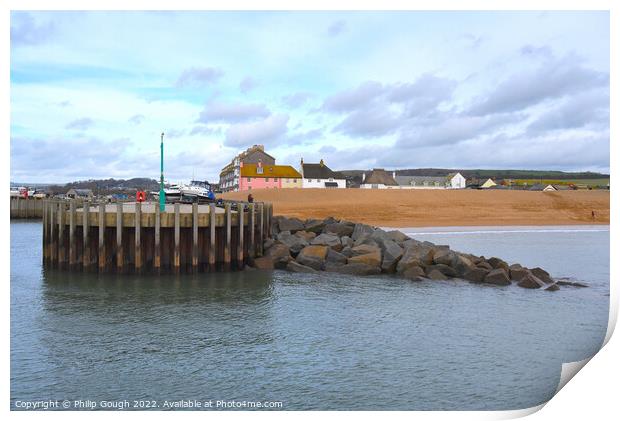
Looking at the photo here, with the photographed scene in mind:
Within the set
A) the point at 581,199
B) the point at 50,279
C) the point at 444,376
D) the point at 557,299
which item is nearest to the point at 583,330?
the point at 557,299

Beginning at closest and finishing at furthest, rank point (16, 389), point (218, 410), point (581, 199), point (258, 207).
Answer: point (218, 410) → point (16, 389) → point (258, 207) → point (581, 199)

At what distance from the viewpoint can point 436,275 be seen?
80.6 ft

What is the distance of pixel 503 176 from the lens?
15325 centimetres

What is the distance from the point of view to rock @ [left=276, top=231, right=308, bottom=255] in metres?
27.9

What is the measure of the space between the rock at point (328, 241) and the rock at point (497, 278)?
7090 millimetres

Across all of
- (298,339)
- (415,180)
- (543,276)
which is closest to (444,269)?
(543,276)

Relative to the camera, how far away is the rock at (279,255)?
2656 centimetres

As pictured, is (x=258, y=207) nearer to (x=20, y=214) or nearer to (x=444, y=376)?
(x=444, y=376)

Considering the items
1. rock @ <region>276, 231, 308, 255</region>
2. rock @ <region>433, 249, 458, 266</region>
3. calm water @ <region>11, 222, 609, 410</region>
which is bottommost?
calm water @ <region>11, 222, 609, 410</region>

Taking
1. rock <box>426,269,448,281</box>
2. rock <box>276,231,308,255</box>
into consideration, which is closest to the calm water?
rock <box>426,269,448,281</box>

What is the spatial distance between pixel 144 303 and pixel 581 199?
62.9 meters

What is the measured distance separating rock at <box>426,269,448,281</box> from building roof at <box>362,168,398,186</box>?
275ft

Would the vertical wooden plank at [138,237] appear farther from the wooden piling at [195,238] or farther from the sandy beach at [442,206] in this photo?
the sandy beach at [442,206]

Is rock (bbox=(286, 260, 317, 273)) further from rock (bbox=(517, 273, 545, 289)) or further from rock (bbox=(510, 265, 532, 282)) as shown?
rock (bbox=(517, 273, 545, 289))
